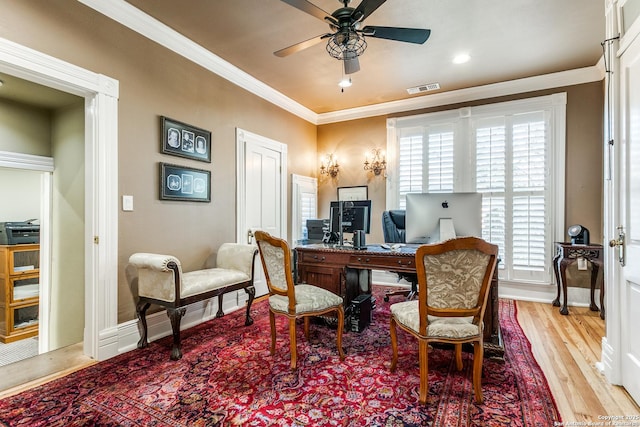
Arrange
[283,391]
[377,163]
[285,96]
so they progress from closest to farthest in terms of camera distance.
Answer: [283,391] → [285,96] → [377,163]

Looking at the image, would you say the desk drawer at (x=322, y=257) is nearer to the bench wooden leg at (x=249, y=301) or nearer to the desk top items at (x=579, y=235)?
the bench wooden leg at (x=249, y=301)

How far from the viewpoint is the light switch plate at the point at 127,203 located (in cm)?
263

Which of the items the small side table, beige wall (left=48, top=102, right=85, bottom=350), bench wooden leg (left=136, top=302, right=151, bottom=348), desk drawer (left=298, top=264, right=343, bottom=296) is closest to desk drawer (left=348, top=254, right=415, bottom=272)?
desk drawer (left=298, top=264, right=343, bottom=296)

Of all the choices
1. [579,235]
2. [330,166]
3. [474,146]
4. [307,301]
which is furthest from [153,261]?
[579,235]

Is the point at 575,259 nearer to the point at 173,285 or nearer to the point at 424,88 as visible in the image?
the point at 424,88

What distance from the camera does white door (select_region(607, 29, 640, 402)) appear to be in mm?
1819

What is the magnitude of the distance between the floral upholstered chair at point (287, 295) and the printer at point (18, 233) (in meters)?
3.24

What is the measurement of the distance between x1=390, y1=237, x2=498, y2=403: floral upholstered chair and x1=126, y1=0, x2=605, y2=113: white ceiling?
84.4 inches

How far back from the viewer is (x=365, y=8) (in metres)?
2.14

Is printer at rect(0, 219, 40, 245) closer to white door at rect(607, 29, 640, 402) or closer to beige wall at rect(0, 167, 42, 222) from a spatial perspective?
beige wall at rect(0, 167, 42, 222)

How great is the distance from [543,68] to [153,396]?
514cm

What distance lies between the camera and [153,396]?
1913mm

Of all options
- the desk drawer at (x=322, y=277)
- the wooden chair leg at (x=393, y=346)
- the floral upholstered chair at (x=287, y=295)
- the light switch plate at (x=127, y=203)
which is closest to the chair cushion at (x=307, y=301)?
the floral upholstered chair at (x=287, y=295)

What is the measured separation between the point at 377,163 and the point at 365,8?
308 cm
